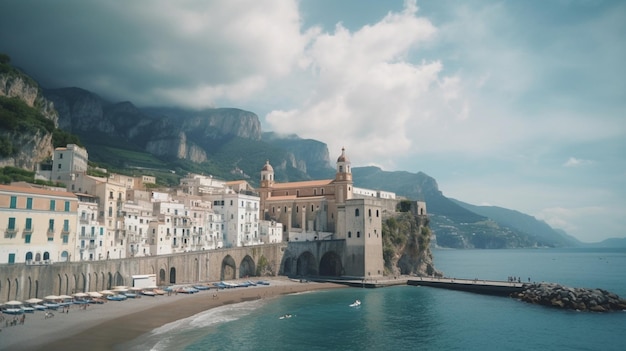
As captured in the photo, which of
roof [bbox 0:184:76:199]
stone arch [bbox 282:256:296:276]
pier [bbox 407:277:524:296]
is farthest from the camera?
stone arch [bbox 282:256:296:276]

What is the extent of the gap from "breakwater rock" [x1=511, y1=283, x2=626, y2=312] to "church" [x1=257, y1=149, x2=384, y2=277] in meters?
26.7

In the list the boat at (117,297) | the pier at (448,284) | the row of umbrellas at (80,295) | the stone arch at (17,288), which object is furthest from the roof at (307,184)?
the stone arch at (17,288)

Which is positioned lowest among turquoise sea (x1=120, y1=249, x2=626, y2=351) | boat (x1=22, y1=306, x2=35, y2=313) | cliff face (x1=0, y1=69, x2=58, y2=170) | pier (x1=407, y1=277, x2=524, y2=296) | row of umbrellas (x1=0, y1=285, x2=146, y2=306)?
turquoise sea (x1=120, y1=249, x2=626, y2=351)

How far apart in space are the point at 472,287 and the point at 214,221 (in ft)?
137

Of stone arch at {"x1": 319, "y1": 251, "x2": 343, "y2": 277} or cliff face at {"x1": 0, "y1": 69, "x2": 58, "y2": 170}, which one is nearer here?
cliff face at {"x1": 0, "y1": 69, "x2": 58, "y2": 170}

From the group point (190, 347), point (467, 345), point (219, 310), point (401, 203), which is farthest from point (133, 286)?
point (401, 203)

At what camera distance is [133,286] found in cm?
5266

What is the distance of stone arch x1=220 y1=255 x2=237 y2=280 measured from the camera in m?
70.1

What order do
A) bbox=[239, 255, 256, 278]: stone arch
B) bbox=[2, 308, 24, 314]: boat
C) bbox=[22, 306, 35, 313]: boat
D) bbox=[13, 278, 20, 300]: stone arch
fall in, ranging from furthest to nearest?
bbox=[239, 255, 256, 278]: stone arch < bbox=[13, 278, 20, 300]: stone arch < bbox=[22, 306, 35, 313]: boat < bbox=[2, 308, 24, 314]: boat

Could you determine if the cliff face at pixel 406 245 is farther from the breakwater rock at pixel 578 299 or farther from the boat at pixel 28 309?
the boat at pixel 28 309

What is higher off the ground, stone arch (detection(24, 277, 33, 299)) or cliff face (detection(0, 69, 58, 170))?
cliff face (detection(0, 69, 58, 170))

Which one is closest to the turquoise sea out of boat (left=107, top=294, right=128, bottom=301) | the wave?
the wave

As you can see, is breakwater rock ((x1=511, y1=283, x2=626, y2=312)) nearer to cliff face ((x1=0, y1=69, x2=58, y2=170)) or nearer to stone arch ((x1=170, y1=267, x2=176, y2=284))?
stone arch ((x1=170, y1=267, x2=176, y2=284))

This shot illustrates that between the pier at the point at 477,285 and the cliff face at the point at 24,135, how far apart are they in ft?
205
